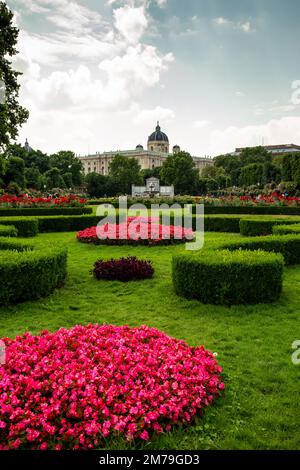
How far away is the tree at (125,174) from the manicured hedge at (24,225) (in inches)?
1986

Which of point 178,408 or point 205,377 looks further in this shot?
point 205,377

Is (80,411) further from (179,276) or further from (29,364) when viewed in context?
(179,276)

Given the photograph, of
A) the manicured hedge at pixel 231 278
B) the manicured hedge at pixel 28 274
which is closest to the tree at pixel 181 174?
the manicured hedge at pixel 28 274

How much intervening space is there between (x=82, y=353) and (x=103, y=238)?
8217 mm

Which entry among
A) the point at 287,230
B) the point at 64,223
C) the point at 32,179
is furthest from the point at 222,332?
the point at 32,179

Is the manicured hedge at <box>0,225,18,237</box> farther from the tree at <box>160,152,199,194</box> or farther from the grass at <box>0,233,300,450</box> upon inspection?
the tree at <box>160,152,199,194</box>

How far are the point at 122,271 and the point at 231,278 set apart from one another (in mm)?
2459

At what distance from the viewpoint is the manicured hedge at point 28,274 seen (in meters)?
6.11

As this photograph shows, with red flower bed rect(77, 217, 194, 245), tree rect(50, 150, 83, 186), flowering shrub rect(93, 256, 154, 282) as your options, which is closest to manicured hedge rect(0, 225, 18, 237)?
red flower bed rect(77, 217, 194, 245)

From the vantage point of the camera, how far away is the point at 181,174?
205 feet

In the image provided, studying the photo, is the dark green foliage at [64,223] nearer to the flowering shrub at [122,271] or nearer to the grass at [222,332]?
the grass at [222,332]
